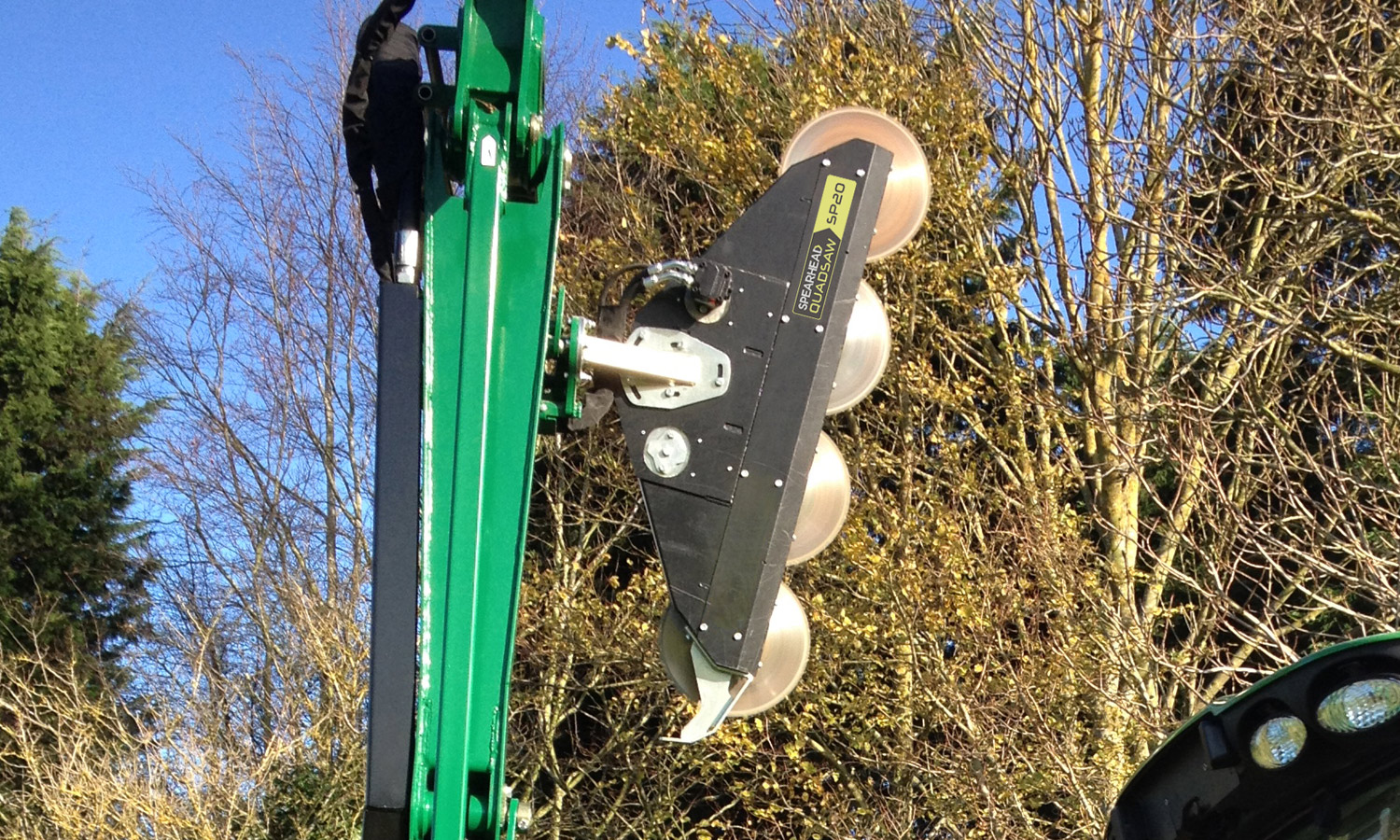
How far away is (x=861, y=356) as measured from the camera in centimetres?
322

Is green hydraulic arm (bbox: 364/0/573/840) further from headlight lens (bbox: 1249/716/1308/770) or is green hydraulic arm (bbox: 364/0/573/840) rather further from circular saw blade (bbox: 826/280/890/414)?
headlight lens (bbox: 1249/716/1308/770)

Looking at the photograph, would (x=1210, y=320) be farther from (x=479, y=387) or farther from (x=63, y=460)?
(x=63, y=460)

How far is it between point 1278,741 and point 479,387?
1.60 metres

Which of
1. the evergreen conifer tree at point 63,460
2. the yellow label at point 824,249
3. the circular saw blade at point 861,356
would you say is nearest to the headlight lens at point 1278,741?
the circular saw blade at point 861,356

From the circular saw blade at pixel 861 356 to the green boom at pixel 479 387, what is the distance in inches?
24.7

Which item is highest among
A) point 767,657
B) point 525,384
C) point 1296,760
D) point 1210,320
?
point 525,384

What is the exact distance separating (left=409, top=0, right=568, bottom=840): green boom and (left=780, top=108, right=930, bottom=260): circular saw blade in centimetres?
63

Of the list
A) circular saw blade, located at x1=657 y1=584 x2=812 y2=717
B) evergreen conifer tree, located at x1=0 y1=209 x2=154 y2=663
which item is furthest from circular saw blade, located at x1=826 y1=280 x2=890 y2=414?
evergreen conifer tree, located at x1=0 y1=209 x2=154 y2=663

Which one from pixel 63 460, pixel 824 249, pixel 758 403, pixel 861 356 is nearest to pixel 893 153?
pixel 824 249

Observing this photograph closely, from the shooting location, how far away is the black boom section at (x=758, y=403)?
2.94 metres

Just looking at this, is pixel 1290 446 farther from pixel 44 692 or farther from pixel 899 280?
pixel 44 692

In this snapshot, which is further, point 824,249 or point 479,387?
point 824,249

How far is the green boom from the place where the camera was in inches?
103

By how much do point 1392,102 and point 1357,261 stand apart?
2.01 metres
